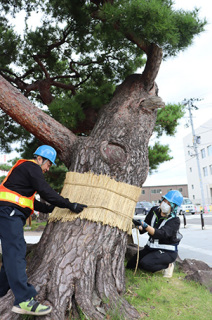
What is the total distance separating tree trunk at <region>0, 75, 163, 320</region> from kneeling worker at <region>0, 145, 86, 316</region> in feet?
0.51

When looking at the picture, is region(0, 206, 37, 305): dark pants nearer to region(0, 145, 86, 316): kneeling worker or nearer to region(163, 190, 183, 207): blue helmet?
region(0, 145, 86, 316): kneeling worker

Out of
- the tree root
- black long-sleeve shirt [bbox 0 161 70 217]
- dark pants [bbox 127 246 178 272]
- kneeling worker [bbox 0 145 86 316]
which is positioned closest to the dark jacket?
dark pants [bbox 127 246 178 272]

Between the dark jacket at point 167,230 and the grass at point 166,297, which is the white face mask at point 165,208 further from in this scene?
the grass at point 166,297

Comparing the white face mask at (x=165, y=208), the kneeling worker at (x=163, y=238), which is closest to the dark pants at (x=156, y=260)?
the kneeling worker at (x=163, y=238)

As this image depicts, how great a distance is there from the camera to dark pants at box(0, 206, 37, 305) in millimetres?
1770

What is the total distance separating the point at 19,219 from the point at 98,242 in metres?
0.72

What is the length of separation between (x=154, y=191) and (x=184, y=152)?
1197 centimetres

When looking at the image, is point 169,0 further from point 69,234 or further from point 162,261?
point 162,261

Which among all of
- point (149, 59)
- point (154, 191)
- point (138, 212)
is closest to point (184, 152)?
point (154, 191)

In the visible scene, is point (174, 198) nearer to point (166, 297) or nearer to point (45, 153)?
Answer: point (166, 297)

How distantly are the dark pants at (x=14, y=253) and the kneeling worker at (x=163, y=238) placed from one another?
1.34 meters

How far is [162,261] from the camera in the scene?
2.90 metres

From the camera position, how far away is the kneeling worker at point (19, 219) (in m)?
1.76

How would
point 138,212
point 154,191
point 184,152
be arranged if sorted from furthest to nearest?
point 154,191
point 184,152
point 138,212
